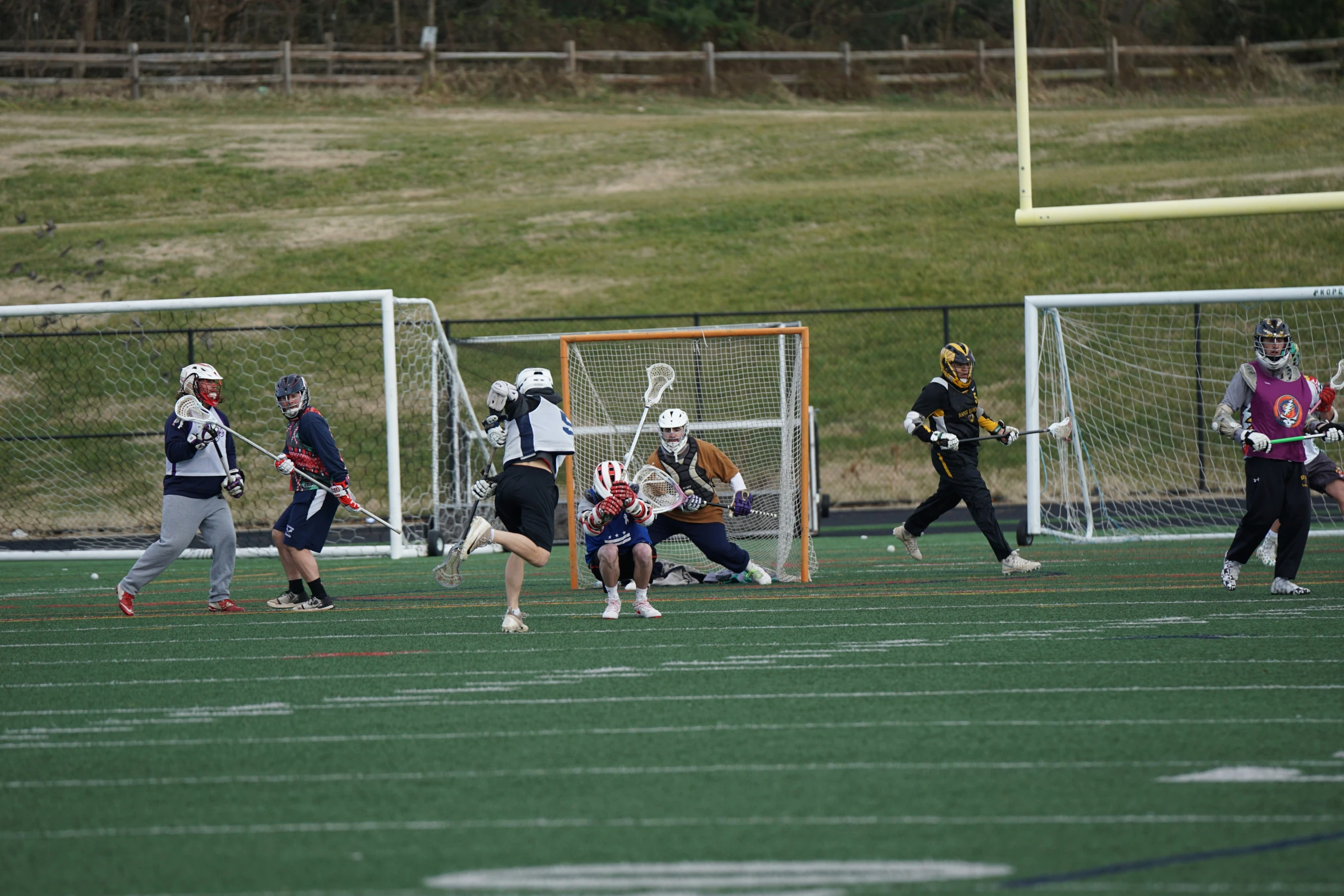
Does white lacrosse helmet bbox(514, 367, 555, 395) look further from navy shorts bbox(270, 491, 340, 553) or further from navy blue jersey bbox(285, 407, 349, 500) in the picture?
navy shorts bbox(270, 491, 340, 553)

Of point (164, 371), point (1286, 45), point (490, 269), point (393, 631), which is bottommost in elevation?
point (393, 631)

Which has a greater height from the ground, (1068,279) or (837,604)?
(1068,279)

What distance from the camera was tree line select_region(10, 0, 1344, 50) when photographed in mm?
43250

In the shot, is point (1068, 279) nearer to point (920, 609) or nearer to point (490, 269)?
point (490, 269)

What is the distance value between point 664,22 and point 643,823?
1735 inches

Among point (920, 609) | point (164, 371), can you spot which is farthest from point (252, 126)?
point (920, 609)

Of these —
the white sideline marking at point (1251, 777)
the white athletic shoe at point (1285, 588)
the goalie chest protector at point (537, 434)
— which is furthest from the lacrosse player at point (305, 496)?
the white sideline marking at point (1251, 777)

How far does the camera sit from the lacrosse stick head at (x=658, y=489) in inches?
439

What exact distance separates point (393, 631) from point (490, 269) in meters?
18.1

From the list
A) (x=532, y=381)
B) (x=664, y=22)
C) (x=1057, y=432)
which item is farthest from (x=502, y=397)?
(x=664, y=22)

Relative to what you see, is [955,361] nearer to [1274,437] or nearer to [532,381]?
[1274,437]

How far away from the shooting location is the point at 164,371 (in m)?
21.7

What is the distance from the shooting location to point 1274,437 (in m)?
9.67

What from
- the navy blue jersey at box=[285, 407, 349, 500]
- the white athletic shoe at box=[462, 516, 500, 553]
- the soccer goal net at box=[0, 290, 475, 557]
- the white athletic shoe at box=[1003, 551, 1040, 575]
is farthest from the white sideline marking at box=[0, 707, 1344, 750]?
the soccer goal net at box=[0, 290, 475, 557]
